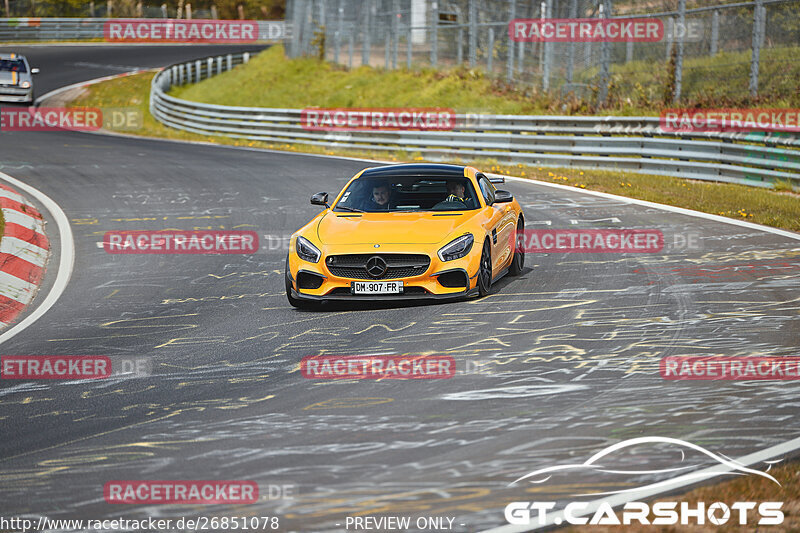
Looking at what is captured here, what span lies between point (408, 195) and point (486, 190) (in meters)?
0.91

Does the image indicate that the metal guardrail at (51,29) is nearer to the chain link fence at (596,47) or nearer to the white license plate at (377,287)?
the chain link fence at (596,47)

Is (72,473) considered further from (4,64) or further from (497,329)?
(4,64)

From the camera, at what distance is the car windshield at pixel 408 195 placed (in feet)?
36.9

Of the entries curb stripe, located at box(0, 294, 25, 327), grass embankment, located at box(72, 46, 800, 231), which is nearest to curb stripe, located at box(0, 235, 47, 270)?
curb stripe, located at box(0, 294, 25, 327)

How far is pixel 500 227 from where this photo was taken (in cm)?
1117

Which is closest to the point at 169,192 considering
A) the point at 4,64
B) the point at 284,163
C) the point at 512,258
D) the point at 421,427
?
the point at 284,163

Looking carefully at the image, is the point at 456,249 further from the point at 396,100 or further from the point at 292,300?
the point at 396,100

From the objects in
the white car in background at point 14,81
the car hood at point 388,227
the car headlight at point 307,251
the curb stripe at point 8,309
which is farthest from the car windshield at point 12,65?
the car headlight at point 307,251

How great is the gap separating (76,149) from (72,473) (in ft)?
77.1

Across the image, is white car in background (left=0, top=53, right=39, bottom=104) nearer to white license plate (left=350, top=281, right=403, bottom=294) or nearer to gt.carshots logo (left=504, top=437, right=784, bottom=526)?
white license plate (left=350, top=281, right=403, bottom=294)

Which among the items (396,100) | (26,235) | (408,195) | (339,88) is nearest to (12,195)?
(26,235)

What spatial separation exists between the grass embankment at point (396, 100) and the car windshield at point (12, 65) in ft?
15.1

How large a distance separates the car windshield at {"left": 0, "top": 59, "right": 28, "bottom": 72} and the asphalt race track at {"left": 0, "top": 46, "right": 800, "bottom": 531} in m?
25.6

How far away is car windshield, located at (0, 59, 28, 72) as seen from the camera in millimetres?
37562
